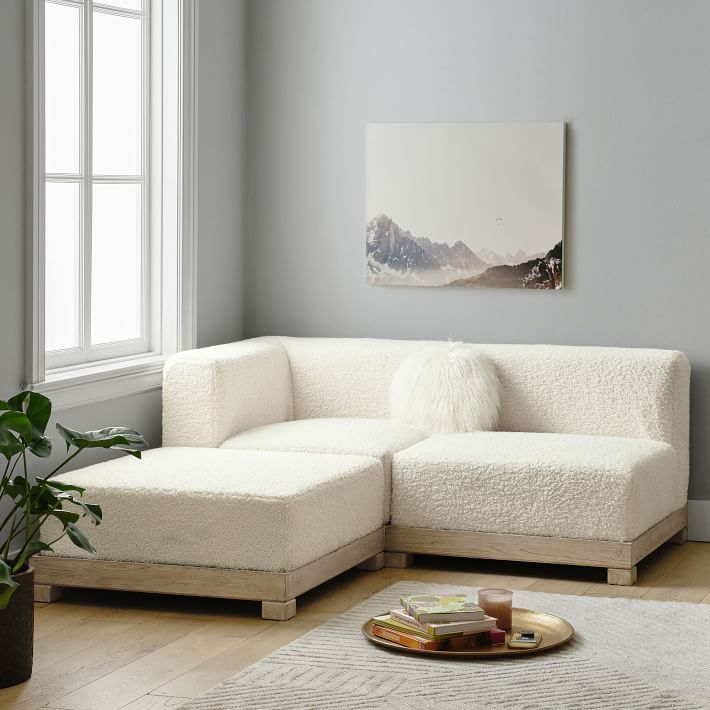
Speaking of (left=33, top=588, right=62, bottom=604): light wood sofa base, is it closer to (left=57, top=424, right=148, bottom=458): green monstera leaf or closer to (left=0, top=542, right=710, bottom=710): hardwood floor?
(left=0, top=542, right=710, bottom=710): hardwood floor

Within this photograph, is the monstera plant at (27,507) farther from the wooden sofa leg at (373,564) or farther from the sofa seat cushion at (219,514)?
the wooden sofa leg at (373,564)

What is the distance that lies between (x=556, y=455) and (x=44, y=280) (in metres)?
1.76

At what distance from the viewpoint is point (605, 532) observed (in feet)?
14.0

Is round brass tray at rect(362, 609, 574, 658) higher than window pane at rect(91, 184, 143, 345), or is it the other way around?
window pane at rect(91, 184, 143, 345)

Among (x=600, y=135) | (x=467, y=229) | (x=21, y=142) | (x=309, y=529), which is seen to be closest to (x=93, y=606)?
(x=309, y=529)

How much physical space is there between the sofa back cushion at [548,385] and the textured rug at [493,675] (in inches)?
46.7

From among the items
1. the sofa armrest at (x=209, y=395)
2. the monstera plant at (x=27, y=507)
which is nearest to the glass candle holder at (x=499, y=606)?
the monstera plant at (x=27, y=507)

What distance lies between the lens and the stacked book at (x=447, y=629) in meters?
3.35

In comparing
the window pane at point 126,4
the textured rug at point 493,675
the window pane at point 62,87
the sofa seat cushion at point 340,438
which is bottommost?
the textured rug at point 493,675

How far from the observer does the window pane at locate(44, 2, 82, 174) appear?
4.43 meters

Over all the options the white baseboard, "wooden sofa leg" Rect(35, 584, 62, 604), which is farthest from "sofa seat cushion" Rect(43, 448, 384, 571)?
the white baseboard

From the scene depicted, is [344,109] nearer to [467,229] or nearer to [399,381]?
[467,229]

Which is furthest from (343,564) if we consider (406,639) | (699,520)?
(699,520)

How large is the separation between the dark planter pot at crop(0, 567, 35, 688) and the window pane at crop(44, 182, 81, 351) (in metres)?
1.34
